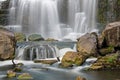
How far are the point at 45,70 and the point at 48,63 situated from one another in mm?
1845

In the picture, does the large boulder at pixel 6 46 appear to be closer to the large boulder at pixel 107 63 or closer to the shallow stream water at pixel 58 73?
the shallow stream water at pixel 58 73

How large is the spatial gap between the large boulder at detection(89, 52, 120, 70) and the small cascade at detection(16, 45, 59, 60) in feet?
14.8

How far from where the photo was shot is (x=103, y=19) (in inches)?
1448

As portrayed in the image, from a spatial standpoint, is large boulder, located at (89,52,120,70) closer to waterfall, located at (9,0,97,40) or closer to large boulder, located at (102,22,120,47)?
large boulder, located at (102,22,120,47)

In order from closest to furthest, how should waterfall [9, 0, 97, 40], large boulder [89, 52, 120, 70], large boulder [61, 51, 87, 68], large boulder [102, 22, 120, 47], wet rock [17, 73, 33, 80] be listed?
wet rock [17, 73, 33, 80] < large boulder [89, 52, 120, 70] < large boulder [61, 51, 87, 68] < large boulder [102, 22, 120, 47] < waterfall [9, 0, 97, 40]

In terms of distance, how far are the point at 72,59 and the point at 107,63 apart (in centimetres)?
236

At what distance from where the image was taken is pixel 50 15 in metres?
39.3

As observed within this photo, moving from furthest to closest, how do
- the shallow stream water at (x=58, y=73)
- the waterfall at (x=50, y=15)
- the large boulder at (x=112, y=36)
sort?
the waterfall at (x=50, y=15) → the large boulder at (x=112, y=36) → the shallow stream water at (x=58, y=73)

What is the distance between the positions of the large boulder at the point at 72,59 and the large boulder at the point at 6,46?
4.48m

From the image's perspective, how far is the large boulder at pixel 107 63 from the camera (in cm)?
2295

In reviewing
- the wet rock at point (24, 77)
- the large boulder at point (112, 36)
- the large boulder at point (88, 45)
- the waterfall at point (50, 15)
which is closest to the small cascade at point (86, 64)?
the large boulder at point (88, 45)

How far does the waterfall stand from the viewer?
38344 mm

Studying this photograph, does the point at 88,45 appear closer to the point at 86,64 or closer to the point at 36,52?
the point at 86,64

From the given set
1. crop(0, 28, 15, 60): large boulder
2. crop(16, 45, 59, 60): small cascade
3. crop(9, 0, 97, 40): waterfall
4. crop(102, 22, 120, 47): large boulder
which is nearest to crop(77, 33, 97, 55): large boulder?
crop(102, 22, 120, 47): large boulder
